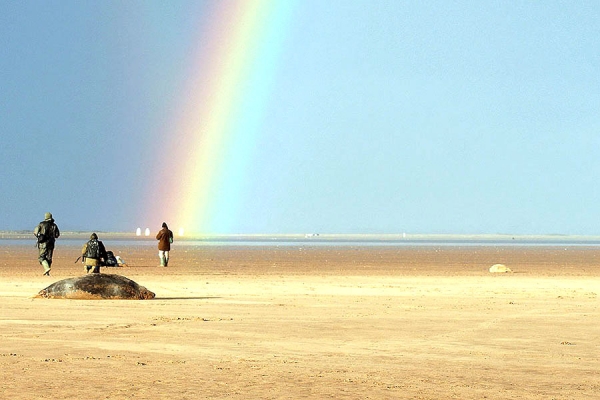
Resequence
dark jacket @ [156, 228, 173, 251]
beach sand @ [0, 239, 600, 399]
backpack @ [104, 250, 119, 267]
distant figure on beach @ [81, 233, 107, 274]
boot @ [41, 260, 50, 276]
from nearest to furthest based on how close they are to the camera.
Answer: beach sand @ [0, 239, 600, 399] < distant figure on beach @ [81, 233, 107, 274] < boot @ [41, 260, 50, 276] < backpack @ [104, 250, 119, 267] < dark jacket @ [156, 228, 173, 251]

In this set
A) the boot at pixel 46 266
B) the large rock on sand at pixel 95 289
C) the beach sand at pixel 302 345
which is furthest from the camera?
the boot at pixel 46 266

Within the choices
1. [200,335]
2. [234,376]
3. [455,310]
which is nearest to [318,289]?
[455,310]

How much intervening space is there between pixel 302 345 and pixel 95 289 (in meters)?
10.1

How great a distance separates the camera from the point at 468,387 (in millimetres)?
12688

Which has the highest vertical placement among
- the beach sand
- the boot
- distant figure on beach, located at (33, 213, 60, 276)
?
distant figure on beach, located at (33, 213, 60, 276)

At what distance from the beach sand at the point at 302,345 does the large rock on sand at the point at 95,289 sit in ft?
1.19

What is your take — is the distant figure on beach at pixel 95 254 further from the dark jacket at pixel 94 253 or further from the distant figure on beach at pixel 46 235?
the distant figure on beach at pixel 46 235

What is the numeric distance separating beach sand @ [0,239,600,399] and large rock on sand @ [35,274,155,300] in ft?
1.19

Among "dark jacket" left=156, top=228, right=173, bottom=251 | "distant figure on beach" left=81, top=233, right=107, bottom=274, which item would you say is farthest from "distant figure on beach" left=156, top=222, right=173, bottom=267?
"distant figure on beach" left=81, top=233, right=107, bottom=274

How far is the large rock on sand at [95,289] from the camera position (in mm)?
26047

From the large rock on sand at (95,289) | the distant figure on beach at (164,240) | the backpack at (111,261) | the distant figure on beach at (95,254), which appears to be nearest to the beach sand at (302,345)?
the large rock on sand at (95,289)

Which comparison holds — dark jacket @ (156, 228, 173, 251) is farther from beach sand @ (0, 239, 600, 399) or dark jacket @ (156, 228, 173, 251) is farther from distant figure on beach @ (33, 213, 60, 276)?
beach sand @ (0, 239, 600, 399)

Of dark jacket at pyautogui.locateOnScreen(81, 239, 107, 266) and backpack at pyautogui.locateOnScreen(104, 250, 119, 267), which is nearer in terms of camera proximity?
dark jacket at pyautogui.locateOnScreen(81, 239, 107, 266)

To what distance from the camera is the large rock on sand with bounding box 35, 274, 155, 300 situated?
1025 inches
